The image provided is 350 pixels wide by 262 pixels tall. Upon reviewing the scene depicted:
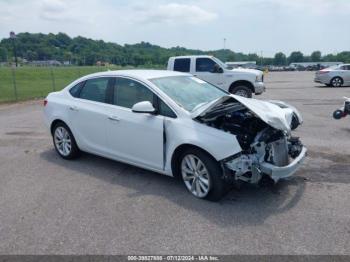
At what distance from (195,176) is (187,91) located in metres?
1.38

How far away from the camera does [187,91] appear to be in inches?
204

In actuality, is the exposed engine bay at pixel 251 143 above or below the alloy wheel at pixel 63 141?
above

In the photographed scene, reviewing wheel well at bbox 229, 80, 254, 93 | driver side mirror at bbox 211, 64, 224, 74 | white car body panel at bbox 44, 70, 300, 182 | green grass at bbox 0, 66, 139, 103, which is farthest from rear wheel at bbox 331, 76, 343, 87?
white car body panel at bbox 44, 70, 300, 182

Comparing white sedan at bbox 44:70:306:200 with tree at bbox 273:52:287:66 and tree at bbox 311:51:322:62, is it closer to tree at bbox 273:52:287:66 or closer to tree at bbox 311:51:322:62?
A: tree at bbox 273:52:287:66

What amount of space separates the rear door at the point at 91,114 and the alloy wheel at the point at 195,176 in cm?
159

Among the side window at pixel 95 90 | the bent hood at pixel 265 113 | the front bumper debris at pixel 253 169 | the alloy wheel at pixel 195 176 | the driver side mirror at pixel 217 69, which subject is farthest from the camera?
the driver side mirror at pixel 217 69

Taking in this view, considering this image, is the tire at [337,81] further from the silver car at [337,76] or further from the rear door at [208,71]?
the rear door at [208,71]

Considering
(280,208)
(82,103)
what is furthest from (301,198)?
(82,103)

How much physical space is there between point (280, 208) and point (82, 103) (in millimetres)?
3571

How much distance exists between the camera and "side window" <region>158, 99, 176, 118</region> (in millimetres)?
4630

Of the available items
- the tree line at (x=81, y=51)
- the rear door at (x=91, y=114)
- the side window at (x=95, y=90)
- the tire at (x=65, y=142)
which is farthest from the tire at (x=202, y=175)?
the tree line at (x=81, y=51)

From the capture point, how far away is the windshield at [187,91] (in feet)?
15.9

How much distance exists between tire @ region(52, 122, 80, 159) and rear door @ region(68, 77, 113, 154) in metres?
0.20

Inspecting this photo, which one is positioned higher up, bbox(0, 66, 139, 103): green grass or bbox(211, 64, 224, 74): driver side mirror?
bbox(211, 64, 224, 74): driver side mirror
